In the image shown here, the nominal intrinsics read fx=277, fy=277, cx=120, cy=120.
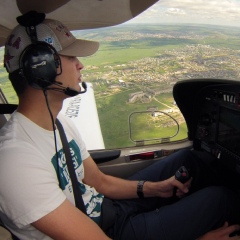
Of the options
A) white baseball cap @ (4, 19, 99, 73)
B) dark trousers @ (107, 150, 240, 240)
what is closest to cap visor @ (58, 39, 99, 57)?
white baseball cap @ (4, 19, 99, 73)

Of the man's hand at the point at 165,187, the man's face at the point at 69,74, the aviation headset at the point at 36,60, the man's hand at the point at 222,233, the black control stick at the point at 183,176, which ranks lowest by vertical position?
the man's hand at the point at 222,233

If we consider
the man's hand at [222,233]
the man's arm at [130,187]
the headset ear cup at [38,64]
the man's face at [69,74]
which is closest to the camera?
the headset ear cup at [38,64]

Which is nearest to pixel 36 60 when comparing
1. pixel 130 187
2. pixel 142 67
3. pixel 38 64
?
pixel 38 64

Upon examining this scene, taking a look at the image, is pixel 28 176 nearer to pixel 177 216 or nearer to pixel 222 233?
pixel 177 216

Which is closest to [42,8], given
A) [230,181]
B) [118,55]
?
[118,55]

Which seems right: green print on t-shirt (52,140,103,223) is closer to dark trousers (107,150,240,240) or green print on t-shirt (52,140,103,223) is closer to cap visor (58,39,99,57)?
dark trousers (107,150,240,240)

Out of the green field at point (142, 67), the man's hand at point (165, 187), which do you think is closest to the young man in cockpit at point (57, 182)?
the man's hand at point (165, 187)

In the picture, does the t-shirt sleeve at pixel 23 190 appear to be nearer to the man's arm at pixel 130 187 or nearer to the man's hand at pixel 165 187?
the man's arm at pixel 130 187
